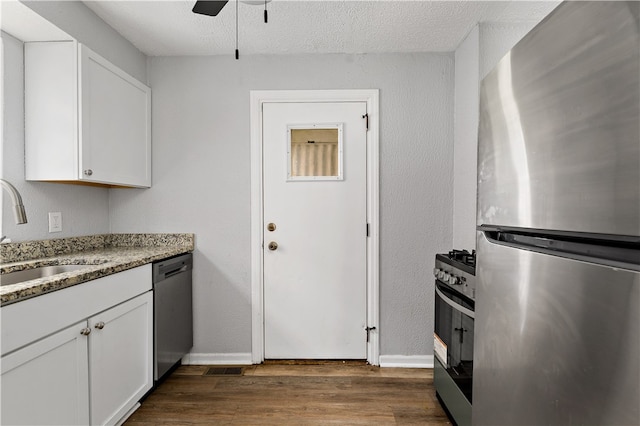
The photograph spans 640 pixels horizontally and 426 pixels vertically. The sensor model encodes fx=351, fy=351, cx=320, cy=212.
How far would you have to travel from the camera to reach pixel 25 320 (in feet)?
4.14

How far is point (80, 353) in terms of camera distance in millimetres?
1546

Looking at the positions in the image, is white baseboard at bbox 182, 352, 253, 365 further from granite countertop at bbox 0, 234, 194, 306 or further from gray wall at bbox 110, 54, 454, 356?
granite countertop at bbox 0, 234, 194, 306

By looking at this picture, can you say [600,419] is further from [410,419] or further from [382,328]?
[382,328]

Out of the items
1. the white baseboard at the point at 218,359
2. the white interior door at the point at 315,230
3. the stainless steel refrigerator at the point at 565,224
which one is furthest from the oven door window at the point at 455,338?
the white baseboard at the point at 218,359

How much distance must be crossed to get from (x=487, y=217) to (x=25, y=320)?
157cm

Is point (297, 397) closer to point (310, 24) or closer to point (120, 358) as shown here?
point (120, 358)

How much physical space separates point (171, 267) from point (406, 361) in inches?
73.0

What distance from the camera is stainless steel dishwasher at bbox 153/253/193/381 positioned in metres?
2.20

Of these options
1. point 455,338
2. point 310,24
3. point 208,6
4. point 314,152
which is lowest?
point 455,338

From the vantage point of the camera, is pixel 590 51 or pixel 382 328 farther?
pixel 382 328

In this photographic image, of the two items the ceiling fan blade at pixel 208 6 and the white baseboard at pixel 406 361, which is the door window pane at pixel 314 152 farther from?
the white baseboard at pixel 406 361

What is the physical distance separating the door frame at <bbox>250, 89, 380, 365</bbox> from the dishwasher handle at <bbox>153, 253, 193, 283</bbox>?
474mm

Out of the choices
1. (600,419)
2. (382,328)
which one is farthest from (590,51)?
(382,328)

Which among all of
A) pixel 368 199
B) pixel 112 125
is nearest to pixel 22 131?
pixel 112 125
